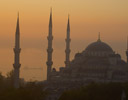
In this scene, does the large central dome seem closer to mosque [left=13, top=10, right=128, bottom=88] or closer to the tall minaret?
mosque [left=13, top=10, right=128, bottom=88]

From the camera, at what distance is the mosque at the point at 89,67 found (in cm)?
9294

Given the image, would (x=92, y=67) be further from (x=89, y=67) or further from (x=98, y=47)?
(x=98, y=47)

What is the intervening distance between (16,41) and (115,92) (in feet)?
55.8

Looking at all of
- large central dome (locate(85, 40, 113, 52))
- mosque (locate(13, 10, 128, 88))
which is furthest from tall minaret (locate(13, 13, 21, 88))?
large central dome (locate(85, 40, 113, 52))

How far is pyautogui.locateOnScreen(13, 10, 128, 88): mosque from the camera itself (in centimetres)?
9294

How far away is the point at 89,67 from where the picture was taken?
9700 cm

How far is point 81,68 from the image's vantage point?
9738 cm

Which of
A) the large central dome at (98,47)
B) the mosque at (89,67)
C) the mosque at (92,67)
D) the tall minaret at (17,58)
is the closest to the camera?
the tall minaret at (17,58)

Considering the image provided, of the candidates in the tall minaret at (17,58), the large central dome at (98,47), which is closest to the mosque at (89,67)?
the large central dome at (98,47)

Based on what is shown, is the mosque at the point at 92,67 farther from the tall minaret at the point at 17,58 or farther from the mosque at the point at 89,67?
the tall minaret at the point at 17,58

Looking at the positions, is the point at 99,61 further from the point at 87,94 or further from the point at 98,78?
the point at 87,94

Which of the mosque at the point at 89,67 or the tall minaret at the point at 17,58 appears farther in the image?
the mosque at the point at 89,67

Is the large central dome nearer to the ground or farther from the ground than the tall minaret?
farther from the ground

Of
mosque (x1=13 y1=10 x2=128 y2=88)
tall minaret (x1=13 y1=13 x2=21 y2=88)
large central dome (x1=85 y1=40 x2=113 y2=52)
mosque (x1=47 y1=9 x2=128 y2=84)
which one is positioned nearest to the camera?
tall minaret (x1=13 y1=13 x2=21 y2=88)
